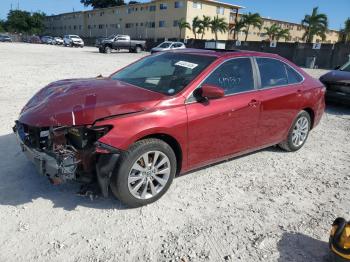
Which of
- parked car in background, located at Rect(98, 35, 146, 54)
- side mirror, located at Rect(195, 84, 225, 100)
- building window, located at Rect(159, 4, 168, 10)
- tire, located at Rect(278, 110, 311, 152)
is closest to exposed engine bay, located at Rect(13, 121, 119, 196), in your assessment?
side mirror, located at Rect(195, 84, 225, 100)

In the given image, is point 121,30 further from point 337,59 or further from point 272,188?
point 272,188

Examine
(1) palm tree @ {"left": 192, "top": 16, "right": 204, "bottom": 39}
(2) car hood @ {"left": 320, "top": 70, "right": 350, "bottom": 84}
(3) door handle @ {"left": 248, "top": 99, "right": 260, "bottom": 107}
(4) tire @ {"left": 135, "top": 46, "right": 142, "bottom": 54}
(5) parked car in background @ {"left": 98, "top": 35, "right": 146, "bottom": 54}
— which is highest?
(1) palm tree @ {"left": 192, "top": 16, "right": 204, "bottom": 39}

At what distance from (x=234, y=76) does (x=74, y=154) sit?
7.67 feet

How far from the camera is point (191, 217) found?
3449mm

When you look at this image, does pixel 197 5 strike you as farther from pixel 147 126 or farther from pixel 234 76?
pixel 147 126

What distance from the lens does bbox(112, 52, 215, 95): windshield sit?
3969 mm

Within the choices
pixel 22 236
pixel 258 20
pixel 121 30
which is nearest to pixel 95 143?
pixel 22 236

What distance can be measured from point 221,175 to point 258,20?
5234 cm

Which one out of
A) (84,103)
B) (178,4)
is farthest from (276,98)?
(178,4)

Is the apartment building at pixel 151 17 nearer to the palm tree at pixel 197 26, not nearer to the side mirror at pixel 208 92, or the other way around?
the palm tree at pixel 197 26

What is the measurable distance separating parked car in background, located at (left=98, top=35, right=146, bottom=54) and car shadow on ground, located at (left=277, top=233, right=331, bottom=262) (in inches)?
1318

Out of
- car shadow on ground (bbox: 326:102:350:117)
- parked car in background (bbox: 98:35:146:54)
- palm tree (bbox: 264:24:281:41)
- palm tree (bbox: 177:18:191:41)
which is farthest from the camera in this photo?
palm tree (bbox: 264:24:281:41)

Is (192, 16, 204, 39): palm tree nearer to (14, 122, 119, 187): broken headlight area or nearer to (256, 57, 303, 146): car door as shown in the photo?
(256, 57, 303, 146): car door

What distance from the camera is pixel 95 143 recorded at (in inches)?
125
